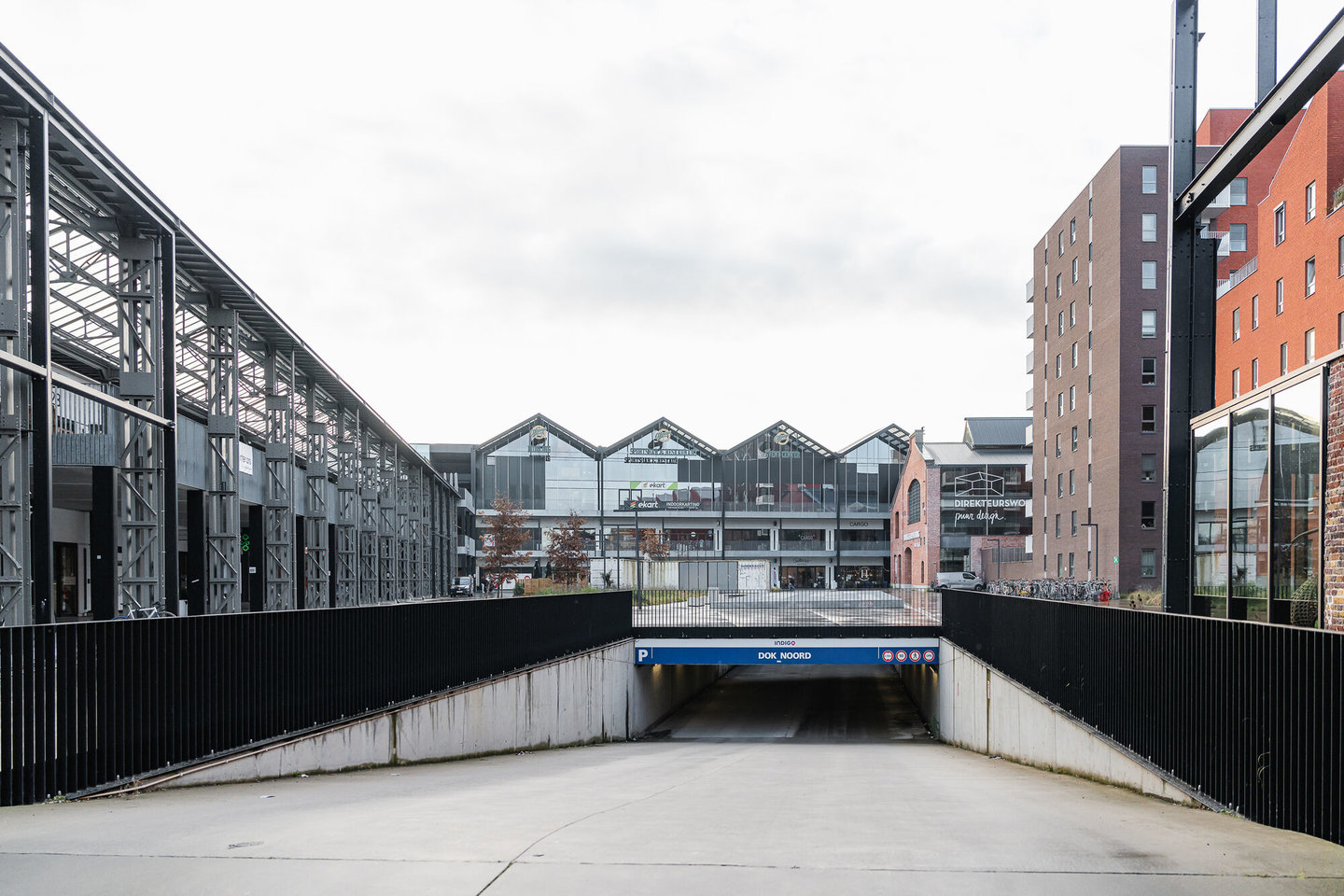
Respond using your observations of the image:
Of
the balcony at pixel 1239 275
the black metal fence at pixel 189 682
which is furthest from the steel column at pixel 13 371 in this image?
the balcony at pixel 1239 275

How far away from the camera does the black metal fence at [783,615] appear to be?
29.4m

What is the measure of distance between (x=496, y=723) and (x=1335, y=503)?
12.9m

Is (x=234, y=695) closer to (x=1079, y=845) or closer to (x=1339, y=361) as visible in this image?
(x=1079, y=845)

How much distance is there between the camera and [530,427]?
78.5 metres

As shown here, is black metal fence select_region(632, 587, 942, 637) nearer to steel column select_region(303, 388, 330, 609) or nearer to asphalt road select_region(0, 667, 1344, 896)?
steel column select_region(303, 388, 330, 609)

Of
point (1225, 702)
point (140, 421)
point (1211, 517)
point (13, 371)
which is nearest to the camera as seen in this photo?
point (1225, 702)

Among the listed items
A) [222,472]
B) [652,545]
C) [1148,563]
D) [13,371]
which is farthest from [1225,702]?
[652,545]

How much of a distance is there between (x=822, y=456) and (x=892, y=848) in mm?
75650

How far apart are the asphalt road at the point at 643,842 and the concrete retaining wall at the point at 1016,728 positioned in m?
0.36

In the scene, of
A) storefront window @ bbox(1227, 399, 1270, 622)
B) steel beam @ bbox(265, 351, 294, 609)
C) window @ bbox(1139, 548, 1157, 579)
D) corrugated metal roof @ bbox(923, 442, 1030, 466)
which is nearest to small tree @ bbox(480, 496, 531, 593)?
steel beam @ bbox(265, 351, 294, 609)

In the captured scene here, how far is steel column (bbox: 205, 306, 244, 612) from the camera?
23.8 m

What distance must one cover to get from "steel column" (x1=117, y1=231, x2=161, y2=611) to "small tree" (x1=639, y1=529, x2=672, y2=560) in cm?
5285

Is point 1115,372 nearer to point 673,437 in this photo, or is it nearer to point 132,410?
point 673,437

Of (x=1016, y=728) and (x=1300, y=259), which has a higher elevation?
(x=1300, y=259)
